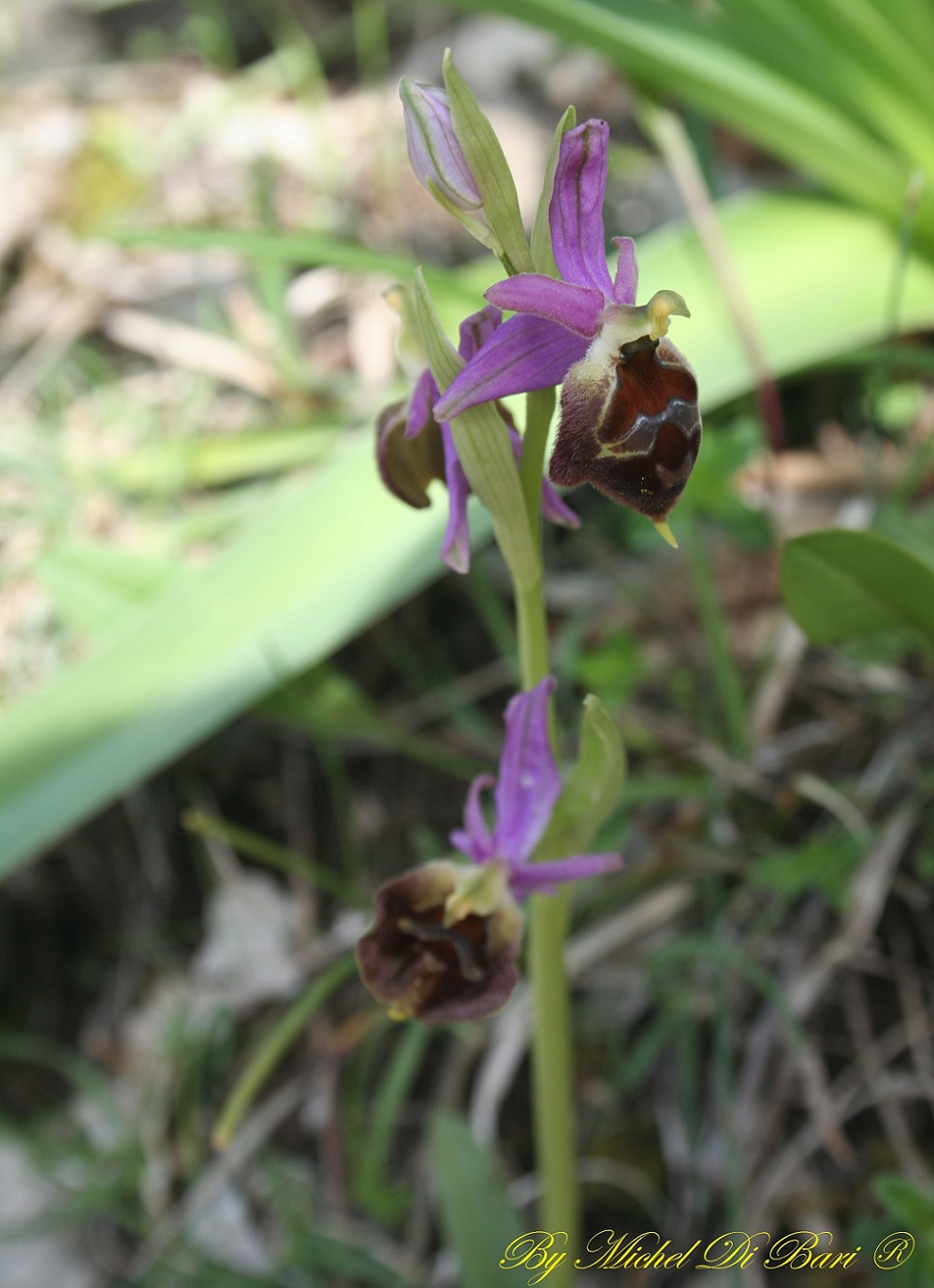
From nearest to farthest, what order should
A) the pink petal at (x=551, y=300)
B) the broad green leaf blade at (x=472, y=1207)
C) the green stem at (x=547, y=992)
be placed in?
the pink petal at (x=551, y=300) → the green stem at (x=547, y=992) → the broad green leaf blade at (x=472, y=1207)

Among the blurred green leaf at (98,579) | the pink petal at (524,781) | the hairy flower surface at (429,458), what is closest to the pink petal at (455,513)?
the hairy flower surface at (429,458)

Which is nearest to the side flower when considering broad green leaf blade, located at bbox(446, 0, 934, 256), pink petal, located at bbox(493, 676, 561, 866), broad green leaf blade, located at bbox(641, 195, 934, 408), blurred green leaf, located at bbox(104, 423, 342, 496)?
pink petal, located at bbox(493, 676, 561, 866)

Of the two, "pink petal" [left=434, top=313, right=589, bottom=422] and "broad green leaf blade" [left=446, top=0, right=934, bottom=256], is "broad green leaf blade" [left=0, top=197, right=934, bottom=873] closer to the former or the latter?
"broad green leaf blade" [left=446, top=0, right=934, bottom=256]

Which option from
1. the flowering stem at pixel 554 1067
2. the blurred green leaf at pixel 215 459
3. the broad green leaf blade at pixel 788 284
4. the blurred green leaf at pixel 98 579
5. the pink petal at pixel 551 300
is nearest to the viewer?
the pink petal at pixel 551 300

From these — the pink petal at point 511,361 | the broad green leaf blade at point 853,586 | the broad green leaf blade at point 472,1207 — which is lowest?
the broad green leaf blade at point 472,1207

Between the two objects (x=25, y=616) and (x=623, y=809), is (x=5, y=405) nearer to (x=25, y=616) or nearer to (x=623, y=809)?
(x=25, y=616)

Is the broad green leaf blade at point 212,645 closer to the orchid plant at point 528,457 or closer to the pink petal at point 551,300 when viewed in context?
the orchid plant at point 528,457

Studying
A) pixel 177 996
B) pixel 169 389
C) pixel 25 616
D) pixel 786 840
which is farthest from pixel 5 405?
pixel 786 840
